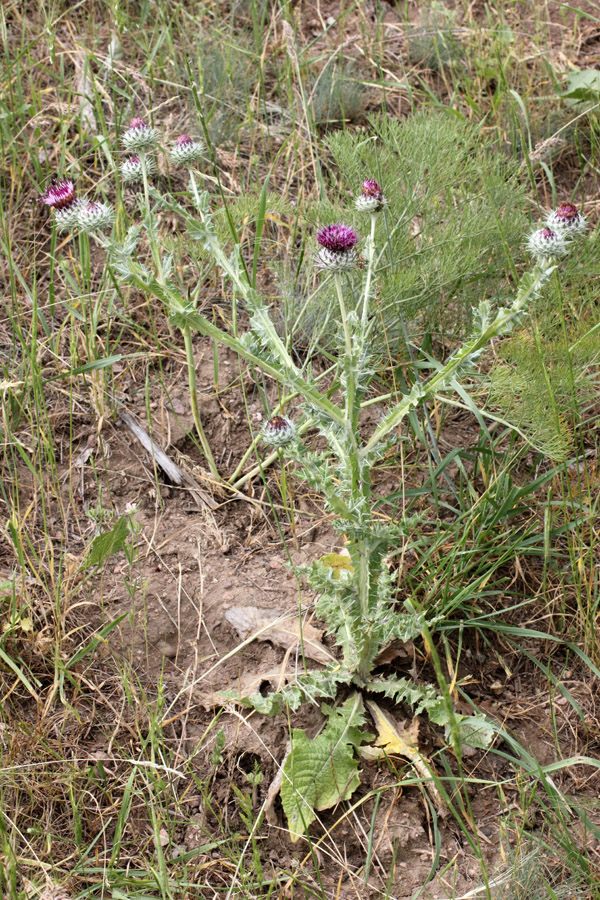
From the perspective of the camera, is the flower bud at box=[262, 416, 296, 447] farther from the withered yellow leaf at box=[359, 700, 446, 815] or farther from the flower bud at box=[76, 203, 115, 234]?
the withered yellow leaf at box=[359, 700, 446, 815]

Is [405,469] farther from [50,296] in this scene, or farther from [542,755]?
[50,296]

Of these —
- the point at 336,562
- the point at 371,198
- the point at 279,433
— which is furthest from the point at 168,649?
the point at 371,198

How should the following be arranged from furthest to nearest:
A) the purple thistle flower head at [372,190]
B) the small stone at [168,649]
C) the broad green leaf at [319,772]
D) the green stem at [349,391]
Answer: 1. the small stone at [168,649]
2. the purple thistle flower head at [372,190]
3. the broad green leaf at [319,772]
4. the green stem at [349,391]

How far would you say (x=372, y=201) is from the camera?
89.7 inches

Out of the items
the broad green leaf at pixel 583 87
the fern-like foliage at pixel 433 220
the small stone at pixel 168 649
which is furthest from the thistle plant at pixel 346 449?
the broad green leaf at pixel 583 87

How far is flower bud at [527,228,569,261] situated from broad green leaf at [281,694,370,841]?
4.58 feet

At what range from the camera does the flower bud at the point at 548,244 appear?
2148 millimetres

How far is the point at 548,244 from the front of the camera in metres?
2.15

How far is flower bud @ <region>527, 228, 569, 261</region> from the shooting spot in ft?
7.05

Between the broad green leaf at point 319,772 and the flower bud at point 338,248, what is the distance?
4.15ft

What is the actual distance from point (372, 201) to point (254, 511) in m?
1.22

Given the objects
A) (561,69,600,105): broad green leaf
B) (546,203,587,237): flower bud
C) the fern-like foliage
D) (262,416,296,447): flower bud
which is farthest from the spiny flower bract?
(561,69,600,105): broad green leaf

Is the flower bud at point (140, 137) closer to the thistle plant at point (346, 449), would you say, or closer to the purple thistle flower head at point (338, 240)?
the thistle plant at point (346, 449)

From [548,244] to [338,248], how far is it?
57cm
